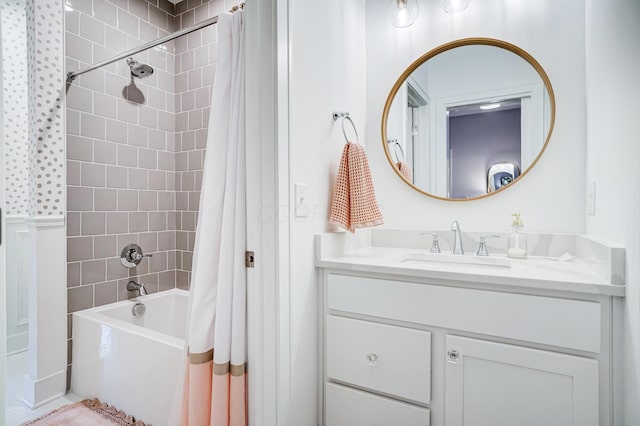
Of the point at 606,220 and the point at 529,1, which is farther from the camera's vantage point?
the point at 529,1

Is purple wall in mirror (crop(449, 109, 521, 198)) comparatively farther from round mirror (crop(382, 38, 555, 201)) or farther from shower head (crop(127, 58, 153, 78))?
shower head (crop(127, 58, 153, 78))

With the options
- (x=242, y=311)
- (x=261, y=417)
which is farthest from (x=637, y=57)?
(x=261, y=417)

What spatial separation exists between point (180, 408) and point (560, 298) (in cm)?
142

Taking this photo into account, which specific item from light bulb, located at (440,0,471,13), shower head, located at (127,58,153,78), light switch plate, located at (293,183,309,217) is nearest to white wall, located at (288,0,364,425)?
light switch plate, located at (293,183,309,217)

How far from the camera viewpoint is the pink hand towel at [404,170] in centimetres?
184

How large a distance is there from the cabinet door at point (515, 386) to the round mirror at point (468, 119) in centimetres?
84

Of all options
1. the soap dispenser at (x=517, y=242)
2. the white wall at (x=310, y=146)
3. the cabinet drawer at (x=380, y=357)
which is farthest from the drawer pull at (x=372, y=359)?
the soap dispenser at (x=517, y=242)

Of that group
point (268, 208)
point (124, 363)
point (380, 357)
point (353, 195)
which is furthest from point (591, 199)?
point (124, 363)

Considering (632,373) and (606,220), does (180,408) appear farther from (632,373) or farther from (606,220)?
(606,220)

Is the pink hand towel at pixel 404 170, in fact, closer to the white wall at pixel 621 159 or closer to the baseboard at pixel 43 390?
the white wall at pixel 621 159

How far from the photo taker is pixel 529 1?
1.56 metres

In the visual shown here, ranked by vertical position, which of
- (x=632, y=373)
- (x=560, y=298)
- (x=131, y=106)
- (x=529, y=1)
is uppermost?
(x=529, y=1)

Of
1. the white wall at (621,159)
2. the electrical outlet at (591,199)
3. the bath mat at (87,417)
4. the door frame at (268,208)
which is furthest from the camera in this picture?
the bath mat at (87,417)

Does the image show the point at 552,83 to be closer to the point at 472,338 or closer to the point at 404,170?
the point at 404,170
